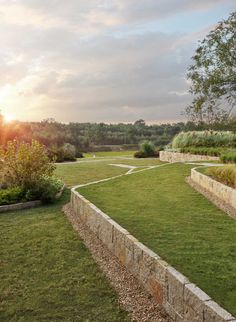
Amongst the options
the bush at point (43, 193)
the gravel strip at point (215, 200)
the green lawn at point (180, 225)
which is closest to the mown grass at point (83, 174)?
the bush at point (43, 193)

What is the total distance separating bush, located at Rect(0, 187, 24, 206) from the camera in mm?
10333

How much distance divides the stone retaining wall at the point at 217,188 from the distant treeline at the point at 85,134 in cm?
1956

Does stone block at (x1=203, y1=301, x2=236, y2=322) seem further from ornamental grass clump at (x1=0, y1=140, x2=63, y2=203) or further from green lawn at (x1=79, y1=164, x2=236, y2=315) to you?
ornamental grass clump at (x1=0, y1=140, x2=63, y2=203)

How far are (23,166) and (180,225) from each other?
632 cm

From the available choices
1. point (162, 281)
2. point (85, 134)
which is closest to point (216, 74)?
point (162, 281)

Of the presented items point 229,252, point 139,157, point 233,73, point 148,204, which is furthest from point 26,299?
point 139,157

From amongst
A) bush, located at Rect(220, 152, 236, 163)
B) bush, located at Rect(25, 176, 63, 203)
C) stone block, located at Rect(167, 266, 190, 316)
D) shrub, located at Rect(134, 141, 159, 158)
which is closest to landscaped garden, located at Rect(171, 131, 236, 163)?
shrub, located at Rect(134, 141, 159, 158)

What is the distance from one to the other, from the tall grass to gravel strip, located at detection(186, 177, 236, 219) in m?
10.3

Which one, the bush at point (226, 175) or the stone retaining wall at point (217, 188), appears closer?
the stone retaining wall at point (217, 188)

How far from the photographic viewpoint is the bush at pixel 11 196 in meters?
10.3

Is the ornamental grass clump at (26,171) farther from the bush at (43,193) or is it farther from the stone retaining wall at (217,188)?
the stone retaining wall at (217,188)

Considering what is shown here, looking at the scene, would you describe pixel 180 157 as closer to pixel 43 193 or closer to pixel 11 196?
pixel 43 193

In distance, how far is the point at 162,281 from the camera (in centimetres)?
416

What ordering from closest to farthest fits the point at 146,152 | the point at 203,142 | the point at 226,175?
the point at 226,175 → the point at 203,142 → the point at 146,152
